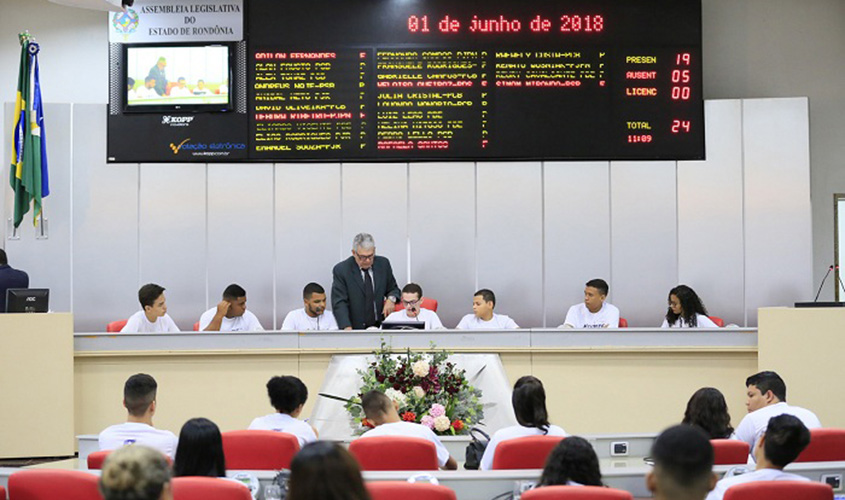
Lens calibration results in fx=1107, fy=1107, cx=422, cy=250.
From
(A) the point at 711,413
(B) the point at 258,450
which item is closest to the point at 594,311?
(A) the point at 711,413

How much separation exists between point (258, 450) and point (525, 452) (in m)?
1.15

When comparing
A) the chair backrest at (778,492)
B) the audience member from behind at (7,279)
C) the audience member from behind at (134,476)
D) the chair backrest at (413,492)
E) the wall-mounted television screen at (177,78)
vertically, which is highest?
the wall-mounted television screen at (177,78)

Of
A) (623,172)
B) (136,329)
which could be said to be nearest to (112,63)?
(136,329)

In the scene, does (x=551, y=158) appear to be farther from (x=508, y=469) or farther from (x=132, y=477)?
(x=132, y=477)

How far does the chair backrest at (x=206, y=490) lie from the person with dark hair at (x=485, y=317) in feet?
19.2

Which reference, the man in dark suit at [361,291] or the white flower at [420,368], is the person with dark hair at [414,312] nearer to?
the man in dark suit at [361,291]

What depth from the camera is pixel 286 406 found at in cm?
561

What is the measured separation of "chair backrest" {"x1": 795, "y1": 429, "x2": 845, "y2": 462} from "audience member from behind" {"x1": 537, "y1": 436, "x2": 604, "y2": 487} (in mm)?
1730

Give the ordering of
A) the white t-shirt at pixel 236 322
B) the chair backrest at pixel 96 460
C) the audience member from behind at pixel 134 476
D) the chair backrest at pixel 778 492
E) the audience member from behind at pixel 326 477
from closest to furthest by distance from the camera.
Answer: the audience member from behind at pixel 326 477 < the audience member from behind at pixel 134 476 < the chair backrest at pixel 778 492 < the chair backrest at pixel 96 460 < the white t-shirt at pixel 236 322

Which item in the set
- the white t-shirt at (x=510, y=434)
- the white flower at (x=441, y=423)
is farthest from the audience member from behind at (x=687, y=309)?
the white t-shirt at (x=510, y=434)

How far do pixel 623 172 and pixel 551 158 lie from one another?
759mm

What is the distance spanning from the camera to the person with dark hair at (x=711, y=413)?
528 cm

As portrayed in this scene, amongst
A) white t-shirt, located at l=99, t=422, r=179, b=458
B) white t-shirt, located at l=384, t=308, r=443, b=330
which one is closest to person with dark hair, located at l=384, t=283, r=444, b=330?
white t-shirt, located at l=384, t=308, r=443, b=330

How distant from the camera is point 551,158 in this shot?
10195 mm
